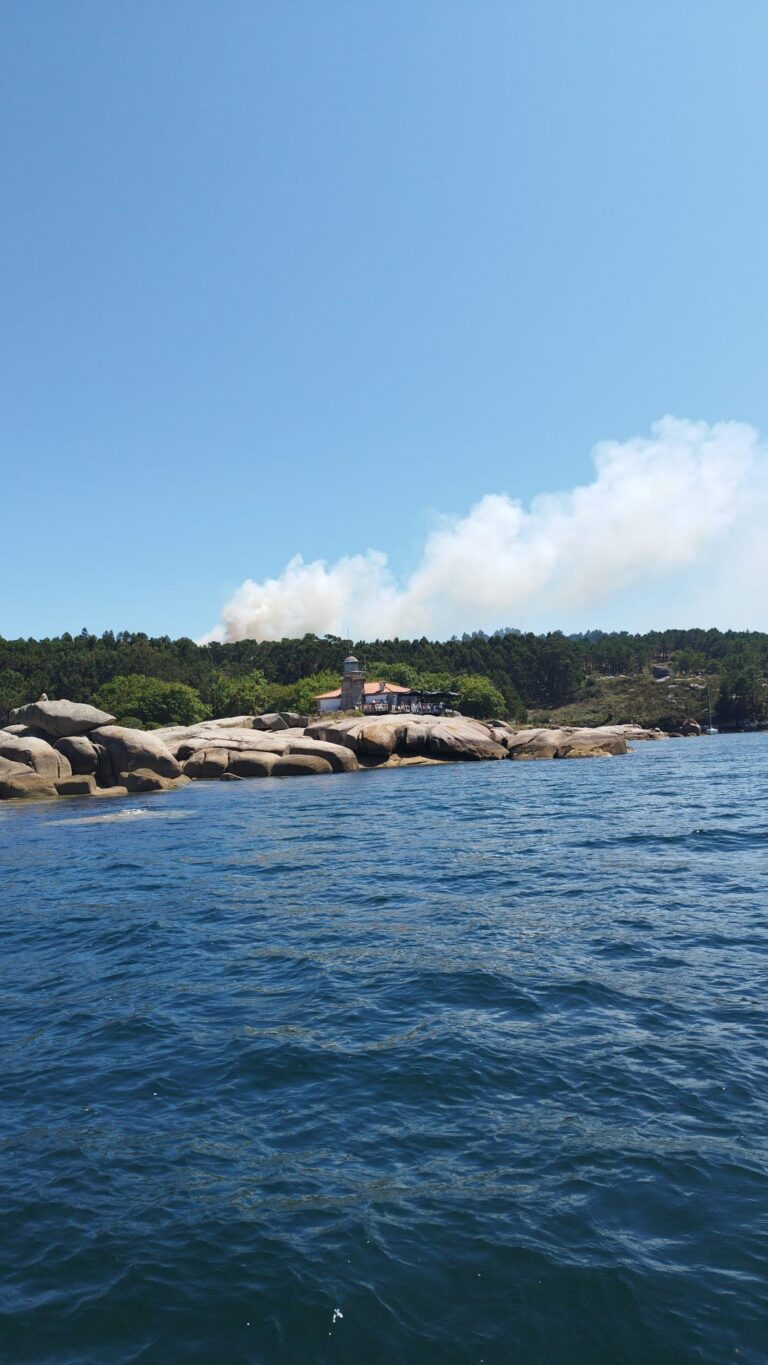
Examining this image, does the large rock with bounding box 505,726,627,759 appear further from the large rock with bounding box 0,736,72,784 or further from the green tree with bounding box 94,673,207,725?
the green tree with bounding box 94,673,207,725

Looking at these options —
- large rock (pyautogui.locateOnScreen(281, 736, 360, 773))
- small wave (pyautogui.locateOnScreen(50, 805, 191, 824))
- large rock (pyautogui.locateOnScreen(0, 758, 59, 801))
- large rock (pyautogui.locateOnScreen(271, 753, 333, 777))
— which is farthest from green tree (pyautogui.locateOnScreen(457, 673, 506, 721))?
small wave (pyautogui.locateOnScreen(50, 805, 191, 824))

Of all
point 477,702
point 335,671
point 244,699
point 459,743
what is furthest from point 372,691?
point 459,743

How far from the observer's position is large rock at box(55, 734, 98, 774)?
39844 millimetres

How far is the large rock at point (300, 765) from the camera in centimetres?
4838

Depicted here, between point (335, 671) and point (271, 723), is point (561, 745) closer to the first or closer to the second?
point (271, 723)

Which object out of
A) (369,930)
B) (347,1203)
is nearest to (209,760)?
(369,930)

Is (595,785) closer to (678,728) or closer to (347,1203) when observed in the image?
(347,1203)

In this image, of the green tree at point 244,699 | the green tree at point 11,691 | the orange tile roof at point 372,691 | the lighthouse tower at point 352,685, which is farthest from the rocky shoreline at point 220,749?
the green tree at point 11,691

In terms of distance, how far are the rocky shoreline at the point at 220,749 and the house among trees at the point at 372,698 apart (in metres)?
13.2

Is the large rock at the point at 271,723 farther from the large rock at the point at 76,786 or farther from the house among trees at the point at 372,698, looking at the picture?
the large rock at the point at 76,786

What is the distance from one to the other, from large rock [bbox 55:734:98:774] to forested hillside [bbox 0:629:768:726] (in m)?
36.5

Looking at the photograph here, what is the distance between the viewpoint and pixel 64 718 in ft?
137

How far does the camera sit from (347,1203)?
5594 mm

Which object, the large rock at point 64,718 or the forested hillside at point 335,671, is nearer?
the large rock at point 64,718
